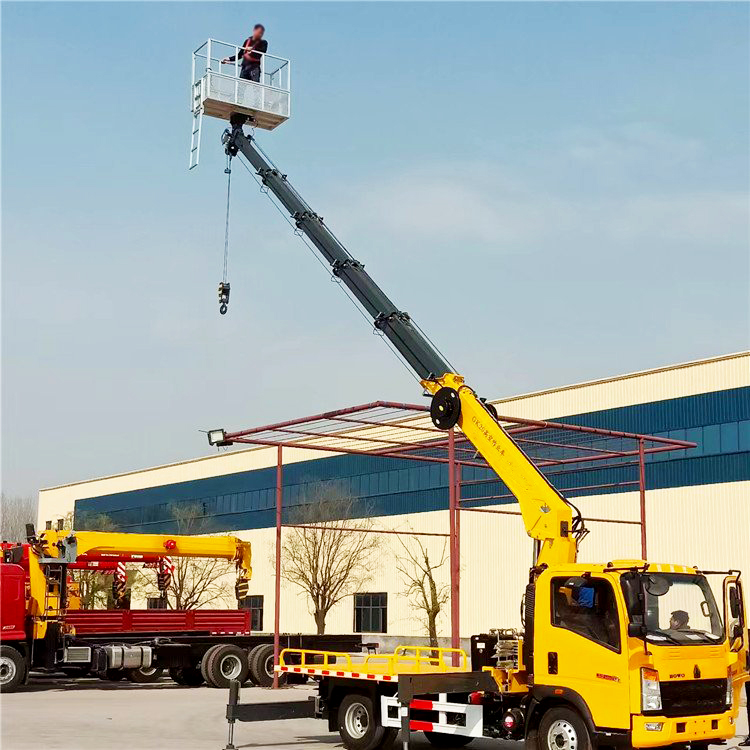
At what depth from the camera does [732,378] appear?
36.4 meters

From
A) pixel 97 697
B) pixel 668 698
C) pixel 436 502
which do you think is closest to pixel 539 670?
pixel 668 698

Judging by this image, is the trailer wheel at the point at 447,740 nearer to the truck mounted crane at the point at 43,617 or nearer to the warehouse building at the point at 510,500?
the truck mounted crane at the point at 43,617

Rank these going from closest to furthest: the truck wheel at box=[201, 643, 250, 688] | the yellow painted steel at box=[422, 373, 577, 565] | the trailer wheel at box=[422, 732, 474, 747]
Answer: the yellow painted steel at box=[422, 373, 577, 565], the trailer wheel at box=[422, 732, 474, 747], the truck wheel at box=[201, 643, 250, 688]

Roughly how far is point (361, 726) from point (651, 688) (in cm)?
457

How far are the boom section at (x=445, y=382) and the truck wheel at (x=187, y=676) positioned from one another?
12.0 m

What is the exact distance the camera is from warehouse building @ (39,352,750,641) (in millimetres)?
36562

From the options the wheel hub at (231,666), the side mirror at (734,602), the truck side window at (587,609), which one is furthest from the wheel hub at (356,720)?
the wheel hub at (231,666)

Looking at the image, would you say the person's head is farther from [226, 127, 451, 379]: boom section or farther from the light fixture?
the light fixture

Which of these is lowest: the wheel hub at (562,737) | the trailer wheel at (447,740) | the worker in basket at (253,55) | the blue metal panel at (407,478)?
the trailer wheel at (447,740)

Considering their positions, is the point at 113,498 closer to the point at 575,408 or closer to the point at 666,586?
the point at 575,408

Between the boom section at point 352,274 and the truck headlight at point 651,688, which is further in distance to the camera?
the boom section at point 352,274

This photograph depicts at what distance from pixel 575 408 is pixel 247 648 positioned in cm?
1798

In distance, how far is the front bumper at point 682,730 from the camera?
12.3m

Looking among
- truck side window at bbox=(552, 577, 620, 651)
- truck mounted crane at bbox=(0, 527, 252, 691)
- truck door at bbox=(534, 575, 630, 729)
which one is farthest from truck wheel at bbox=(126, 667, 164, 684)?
truck side window at bbox=(552, 577, 620, 651)
